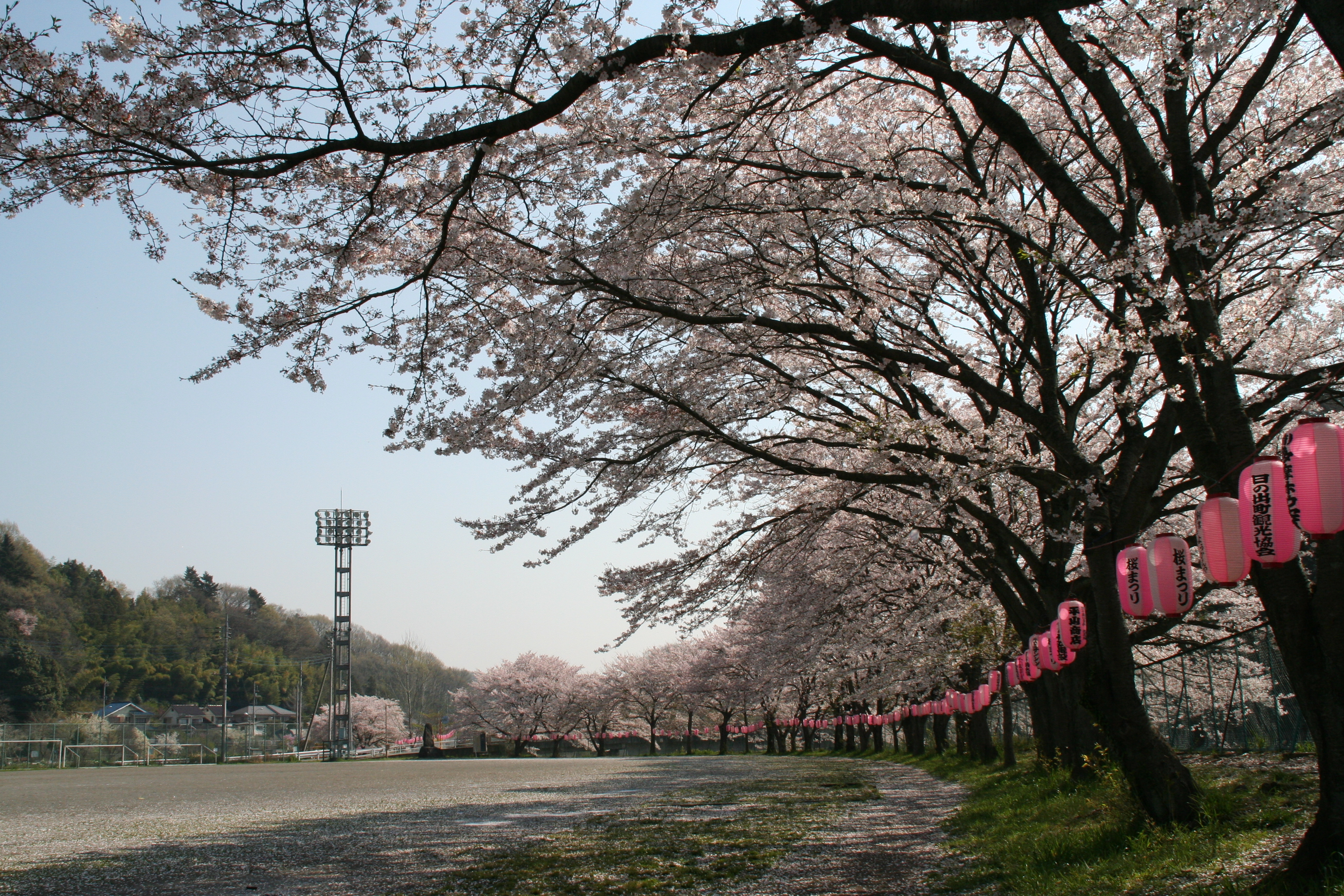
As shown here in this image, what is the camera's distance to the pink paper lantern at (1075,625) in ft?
29.0

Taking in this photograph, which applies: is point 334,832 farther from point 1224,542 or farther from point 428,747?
point 428,747

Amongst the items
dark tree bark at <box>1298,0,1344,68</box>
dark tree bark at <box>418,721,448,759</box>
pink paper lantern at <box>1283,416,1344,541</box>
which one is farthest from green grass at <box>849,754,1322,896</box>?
dark tree bark at <box>418,721,448,759</box>

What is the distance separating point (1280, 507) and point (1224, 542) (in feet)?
2.74

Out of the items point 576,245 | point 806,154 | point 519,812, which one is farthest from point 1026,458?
point 519,812

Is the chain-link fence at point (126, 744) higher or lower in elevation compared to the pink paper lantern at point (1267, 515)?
lower

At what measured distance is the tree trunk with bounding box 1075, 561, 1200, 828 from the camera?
6562mm

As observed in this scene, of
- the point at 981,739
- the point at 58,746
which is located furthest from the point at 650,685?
the point at 981,739

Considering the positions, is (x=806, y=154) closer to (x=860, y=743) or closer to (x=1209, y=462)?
(x=1209, y=462)

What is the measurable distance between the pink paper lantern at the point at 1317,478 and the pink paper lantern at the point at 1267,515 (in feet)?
0.34

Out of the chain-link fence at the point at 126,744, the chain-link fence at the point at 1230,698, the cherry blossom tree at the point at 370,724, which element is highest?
the chain-link fence at the point at 1230,698

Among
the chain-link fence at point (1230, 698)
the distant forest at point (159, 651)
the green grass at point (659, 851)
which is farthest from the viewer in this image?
the distant forest at point (159, 651)

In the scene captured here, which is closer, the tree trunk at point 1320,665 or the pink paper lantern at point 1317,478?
the pink paper lantern at point 1317,478

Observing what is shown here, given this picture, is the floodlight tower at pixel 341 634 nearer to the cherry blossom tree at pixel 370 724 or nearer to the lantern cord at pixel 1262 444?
the cherry blossom tree at pixel 370 724

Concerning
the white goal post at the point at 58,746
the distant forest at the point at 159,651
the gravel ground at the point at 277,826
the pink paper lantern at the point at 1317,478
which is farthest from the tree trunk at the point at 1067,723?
the distant forest at the point at 159,651
